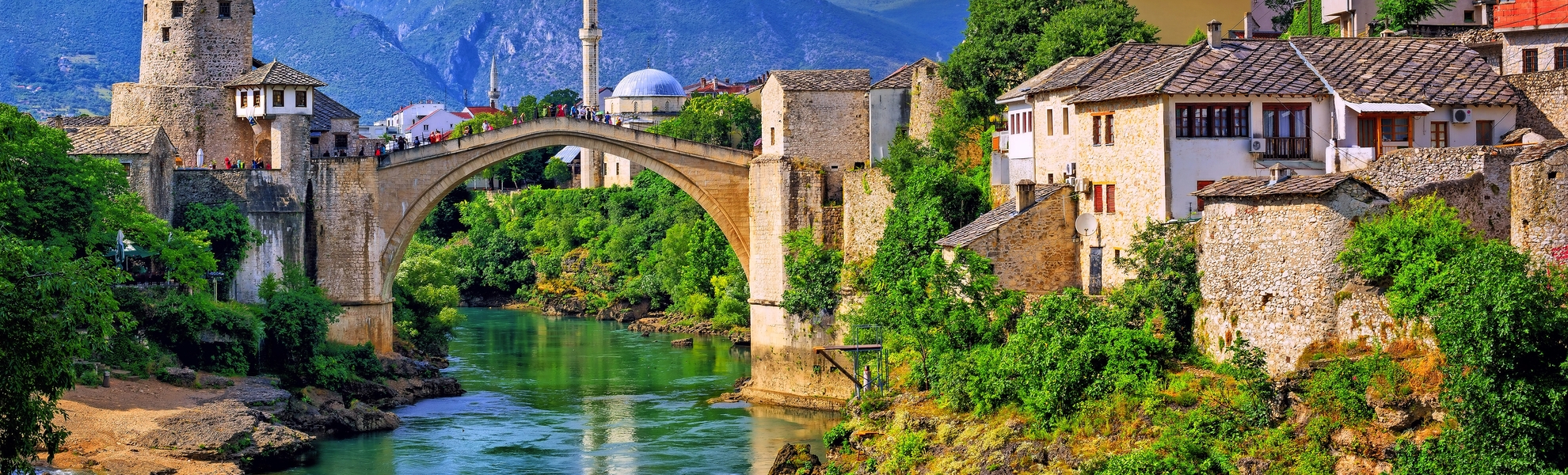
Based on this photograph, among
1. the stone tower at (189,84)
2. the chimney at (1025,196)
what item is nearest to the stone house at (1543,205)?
the chimney at (1025,196)

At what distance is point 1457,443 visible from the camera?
22938 millimetres

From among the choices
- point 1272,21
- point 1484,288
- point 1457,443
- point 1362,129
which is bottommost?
point 1457,443

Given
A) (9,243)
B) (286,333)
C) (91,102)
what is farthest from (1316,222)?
(91,102)

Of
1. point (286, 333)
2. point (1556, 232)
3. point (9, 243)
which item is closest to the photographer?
point (9, 243)

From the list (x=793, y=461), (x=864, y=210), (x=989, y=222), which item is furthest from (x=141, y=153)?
(x=989, y=222)

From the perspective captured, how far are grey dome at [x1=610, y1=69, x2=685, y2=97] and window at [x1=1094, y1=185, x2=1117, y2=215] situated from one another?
246ft

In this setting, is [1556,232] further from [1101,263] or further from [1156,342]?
[1101,263]

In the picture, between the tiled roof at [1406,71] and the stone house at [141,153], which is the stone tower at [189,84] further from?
the tiled roof at [1406,71]

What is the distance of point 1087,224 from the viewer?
1336 inches

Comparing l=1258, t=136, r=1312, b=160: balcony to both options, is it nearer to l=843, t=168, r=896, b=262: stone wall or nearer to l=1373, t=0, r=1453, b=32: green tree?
l=1373, t=0, r=1453, b=32: green tree

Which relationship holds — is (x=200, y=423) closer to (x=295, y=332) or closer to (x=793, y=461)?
(x=295, y=332)

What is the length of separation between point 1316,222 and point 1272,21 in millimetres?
29567

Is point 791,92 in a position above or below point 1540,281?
above

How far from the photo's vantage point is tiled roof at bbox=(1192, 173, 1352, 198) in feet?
85.0
